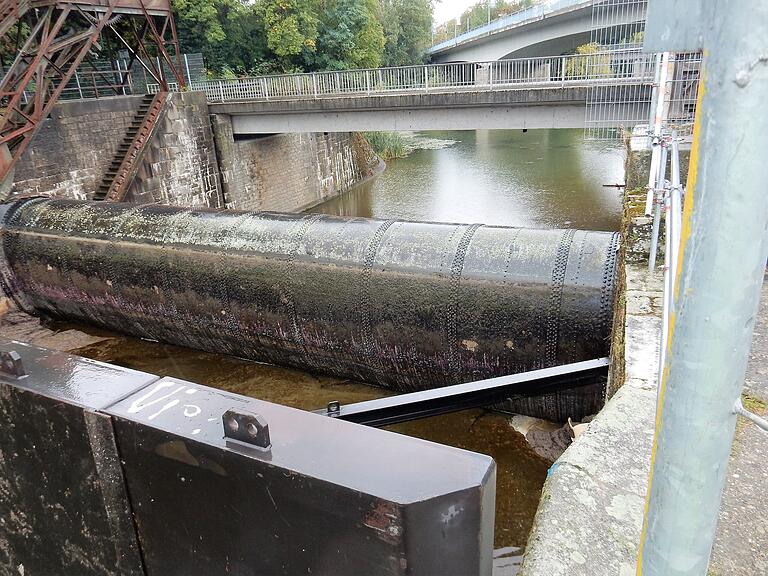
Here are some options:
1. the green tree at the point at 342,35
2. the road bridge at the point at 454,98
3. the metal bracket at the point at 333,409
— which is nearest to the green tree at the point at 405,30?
the green tree at the point at 342,35

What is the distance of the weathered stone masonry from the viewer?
11.1 meters

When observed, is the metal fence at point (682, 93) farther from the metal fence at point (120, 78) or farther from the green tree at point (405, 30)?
the green tree at point (405, 30)

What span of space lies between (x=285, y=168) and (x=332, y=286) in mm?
11405

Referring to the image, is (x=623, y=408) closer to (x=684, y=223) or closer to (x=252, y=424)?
(x=252, y=424)

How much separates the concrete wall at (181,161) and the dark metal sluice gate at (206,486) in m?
11.2

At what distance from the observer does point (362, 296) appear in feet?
20.3

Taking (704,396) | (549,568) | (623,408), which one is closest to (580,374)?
(623,408)

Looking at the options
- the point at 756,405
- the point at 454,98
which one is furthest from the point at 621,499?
the point at 454,98

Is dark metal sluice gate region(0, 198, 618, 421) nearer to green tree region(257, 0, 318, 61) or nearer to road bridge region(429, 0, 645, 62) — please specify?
road bridge region(429, 0, 645, 62)

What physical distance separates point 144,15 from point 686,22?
14.9m

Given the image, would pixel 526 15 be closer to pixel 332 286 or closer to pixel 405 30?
pixel 405 30

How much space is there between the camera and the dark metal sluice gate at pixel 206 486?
4.81ft

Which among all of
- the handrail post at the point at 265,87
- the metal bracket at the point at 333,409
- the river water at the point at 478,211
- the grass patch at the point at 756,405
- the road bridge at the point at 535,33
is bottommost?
the river water at the point at 478,211

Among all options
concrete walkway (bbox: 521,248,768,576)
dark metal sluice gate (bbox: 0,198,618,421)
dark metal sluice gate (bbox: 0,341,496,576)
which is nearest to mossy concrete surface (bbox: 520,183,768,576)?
concrete walkway (bbox: 521,248,768,576)
